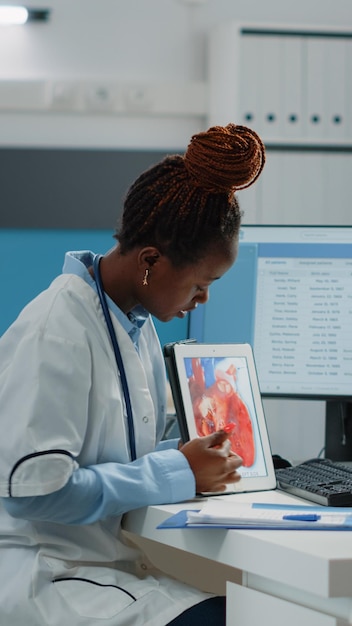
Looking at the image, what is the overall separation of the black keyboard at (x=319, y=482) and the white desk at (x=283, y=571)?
21 centimetres

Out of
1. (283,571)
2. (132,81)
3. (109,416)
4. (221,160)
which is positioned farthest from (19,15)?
(283,571)

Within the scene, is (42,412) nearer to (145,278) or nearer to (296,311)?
(145,278)

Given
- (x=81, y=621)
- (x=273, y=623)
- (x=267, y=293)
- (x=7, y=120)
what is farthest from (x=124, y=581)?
(x=7, y=120)

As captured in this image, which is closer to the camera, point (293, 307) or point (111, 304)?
point (111, 304)

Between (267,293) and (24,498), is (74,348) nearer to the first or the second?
(24,498)

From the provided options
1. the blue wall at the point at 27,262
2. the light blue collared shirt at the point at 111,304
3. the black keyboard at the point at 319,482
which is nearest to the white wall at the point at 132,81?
the blue wall at the point at 27,262

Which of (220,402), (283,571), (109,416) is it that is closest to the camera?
(283,571)

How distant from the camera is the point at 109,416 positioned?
1.30 meters

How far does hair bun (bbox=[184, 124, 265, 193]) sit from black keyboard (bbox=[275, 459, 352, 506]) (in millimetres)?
472

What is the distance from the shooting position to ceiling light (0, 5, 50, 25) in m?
3.14

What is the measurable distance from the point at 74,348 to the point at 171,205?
0.26 metres

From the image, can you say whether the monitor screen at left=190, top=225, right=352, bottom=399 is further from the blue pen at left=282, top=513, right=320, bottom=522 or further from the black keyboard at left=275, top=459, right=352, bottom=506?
the blue pen at left=282, top=513, right=320, bottom=522

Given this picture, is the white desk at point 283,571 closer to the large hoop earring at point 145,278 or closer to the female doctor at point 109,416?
the female doctor at point 109,416

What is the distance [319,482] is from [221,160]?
0.52 metres
